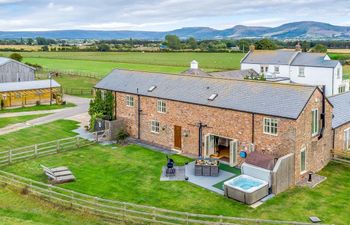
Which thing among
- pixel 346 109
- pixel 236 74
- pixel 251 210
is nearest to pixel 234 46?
pixel 236 74

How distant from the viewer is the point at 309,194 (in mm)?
23375

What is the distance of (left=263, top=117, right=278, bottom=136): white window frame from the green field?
3891mm

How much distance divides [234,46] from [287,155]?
6805 inches

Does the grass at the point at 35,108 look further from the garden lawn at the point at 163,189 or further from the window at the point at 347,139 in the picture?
the window at the point at 347,139

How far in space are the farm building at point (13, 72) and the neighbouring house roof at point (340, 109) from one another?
46.4 metres

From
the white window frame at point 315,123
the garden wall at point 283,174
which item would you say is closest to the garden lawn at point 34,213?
the garden wall at point 283,174

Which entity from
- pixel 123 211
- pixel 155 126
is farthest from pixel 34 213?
pixel 155 126

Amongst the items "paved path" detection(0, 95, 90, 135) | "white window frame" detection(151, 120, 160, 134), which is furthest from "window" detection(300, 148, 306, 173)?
"paved path" detection(0, 95, 90, 135)

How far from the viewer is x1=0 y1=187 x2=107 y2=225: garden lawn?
19000 millimetres

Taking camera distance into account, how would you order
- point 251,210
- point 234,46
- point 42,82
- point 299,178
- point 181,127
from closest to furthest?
point 251,210, point 299,178, point 181,127, point 42,82, point 234,46

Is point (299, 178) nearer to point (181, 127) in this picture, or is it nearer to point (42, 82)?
point (181, 127)

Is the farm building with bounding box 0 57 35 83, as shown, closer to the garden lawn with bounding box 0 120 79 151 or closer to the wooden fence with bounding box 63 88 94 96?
the wooden fence with bounding box 63 88 94 96

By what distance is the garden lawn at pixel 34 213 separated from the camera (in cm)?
1900

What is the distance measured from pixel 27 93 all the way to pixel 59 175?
31.4m
